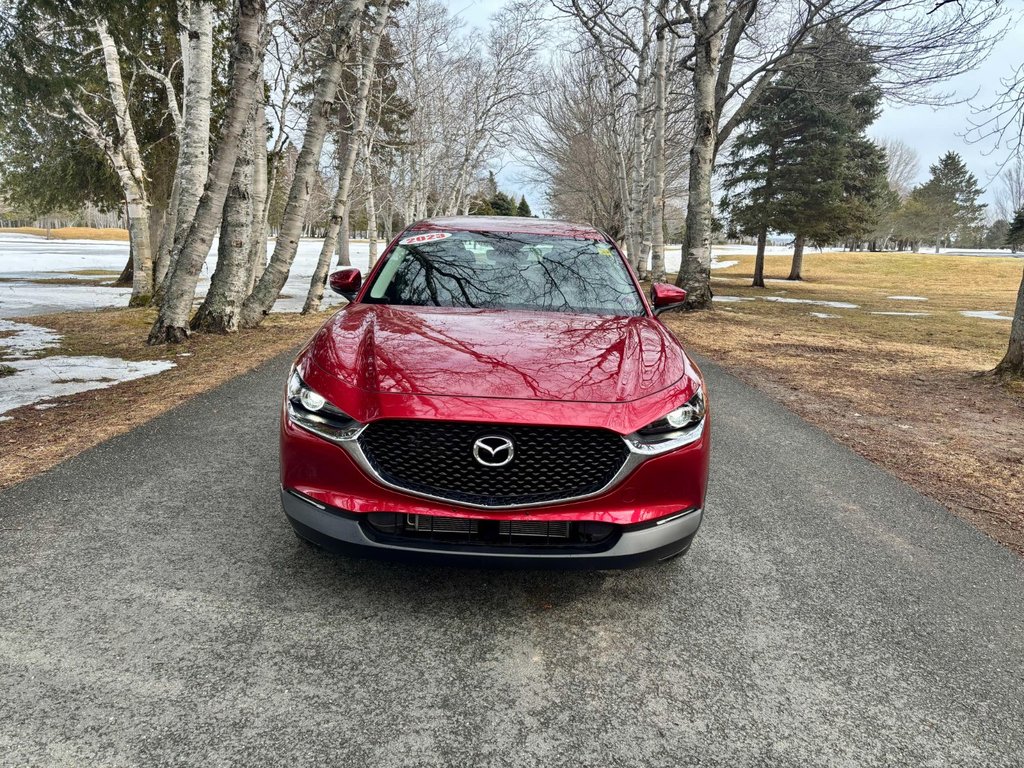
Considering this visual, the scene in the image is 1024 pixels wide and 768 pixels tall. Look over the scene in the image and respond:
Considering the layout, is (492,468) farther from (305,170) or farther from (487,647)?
(305,170)

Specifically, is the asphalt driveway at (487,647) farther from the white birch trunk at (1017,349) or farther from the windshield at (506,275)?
the white birch trunk at (1017,349)

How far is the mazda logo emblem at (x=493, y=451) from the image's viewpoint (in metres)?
2.39

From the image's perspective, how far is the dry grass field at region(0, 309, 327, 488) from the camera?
4578 mm

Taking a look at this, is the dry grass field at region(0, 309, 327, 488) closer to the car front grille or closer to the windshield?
the windshield

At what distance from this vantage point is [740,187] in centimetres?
2888

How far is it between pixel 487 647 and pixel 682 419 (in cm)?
122

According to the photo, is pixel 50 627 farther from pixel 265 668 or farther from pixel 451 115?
pixel 451 115

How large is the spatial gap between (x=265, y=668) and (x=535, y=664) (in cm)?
98

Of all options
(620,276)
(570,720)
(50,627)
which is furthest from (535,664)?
(620,276)

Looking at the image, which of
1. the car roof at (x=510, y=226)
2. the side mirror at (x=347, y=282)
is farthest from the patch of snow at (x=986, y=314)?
the side mirror at (x=347, y=282)

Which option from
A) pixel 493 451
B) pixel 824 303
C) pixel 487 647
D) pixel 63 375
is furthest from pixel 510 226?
pixel 824 303

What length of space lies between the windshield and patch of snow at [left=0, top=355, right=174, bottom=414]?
424cm

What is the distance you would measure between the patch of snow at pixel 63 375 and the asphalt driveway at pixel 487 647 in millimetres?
2864

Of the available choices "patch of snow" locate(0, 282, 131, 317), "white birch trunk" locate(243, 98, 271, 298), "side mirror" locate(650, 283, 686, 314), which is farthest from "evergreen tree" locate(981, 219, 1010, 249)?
"side mirror" locate(650, 283, 686, 314)
